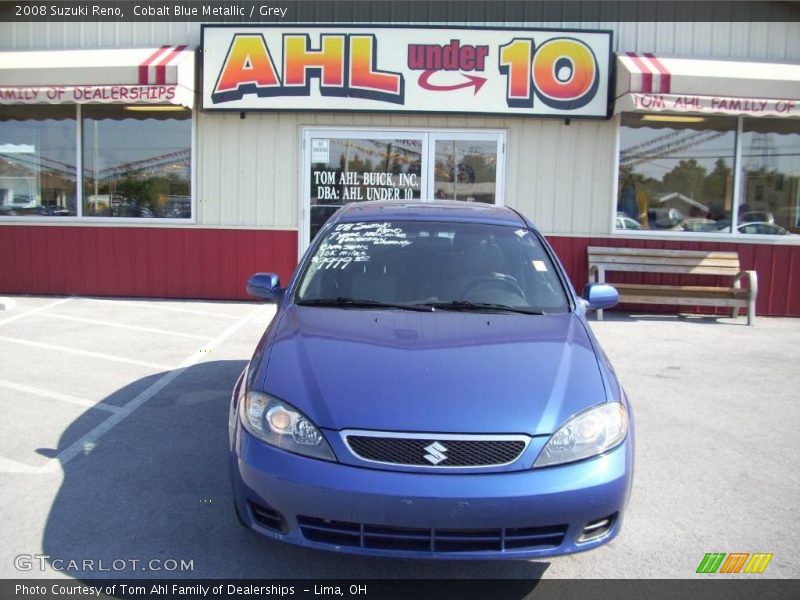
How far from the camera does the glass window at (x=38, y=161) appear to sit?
1045cm

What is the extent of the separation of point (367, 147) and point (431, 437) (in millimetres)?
7844

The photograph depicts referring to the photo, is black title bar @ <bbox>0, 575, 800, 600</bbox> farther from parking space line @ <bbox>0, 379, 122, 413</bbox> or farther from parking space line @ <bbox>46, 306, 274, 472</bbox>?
parking space line @ <bbox>0, 379, 122, 413</bbox>

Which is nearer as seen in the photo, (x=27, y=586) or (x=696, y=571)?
(x=27, y=586)

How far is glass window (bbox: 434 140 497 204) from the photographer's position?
393 inches

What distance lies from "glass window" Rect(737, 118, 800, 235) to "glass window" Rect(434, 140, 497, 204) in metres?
3.72

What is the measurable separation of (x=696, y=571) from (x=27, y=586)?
294 cm

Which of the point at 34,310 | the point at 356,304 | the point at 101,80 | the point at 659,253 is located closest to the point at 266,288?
the point at 356,304

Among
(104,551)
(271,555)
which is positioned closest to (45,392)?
(104,551)

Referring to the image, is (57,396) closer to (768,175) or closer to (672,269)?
(672,269)

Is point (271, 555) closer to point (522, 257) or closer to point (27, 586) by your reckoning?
point (27, 586)

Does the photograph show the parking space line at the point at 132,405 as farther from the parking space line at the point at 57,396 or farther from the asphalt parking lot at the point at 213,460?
the parking space line at the point at 57,396

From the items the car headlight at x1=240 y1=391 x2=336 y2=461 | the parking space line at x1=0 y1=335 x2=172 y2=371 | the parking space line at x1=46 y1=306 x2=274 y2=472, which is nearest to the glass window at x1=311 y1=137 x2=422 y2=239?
the parking space line at x1=46 y1=306 x2=274 y2=472

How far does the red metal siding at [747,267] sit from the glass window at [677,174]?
0.28 m

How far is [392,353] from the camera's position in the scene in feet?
10.4
